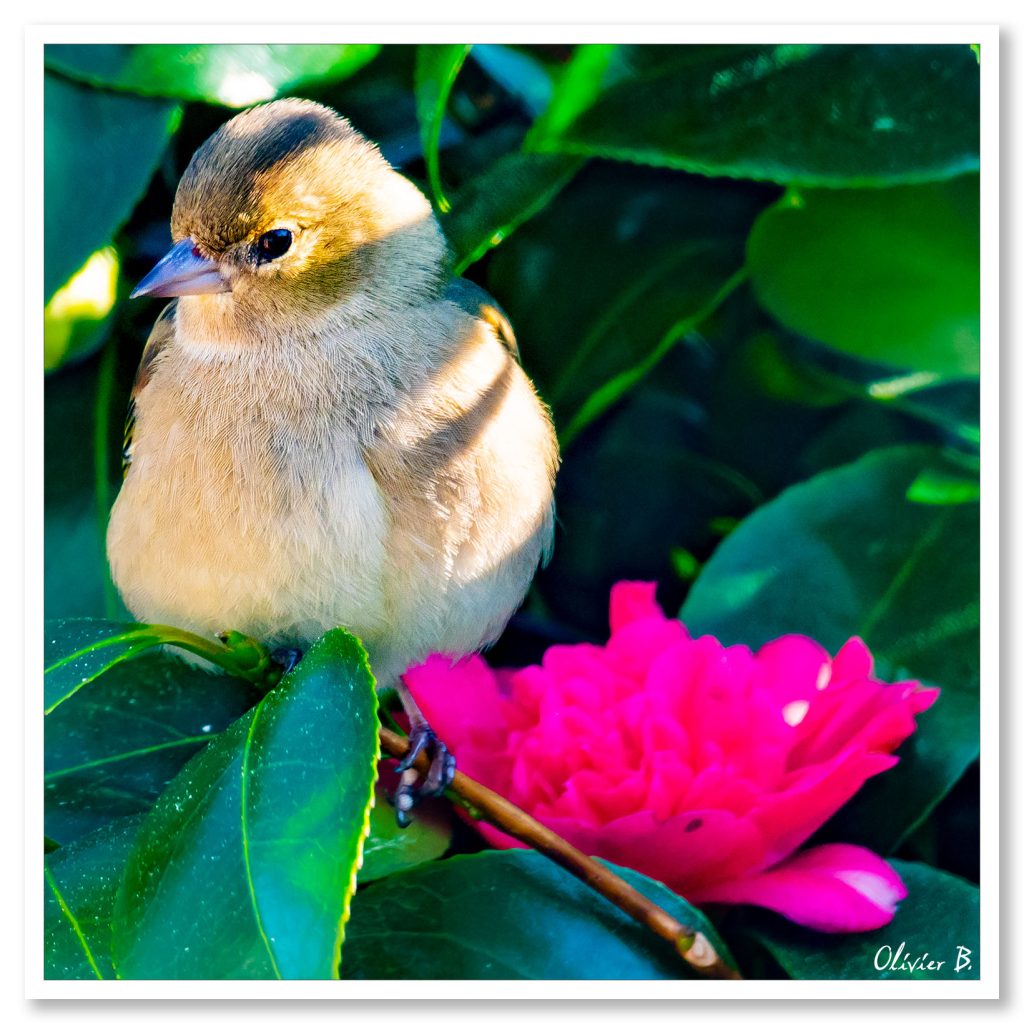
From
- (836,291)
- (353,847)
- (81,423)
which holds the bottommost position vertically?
(353,847)

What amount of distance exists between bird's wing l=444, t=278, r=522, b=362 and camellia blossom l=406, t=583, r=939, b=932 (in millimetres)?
297

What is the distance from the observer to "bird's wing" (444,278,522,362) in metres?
1.04

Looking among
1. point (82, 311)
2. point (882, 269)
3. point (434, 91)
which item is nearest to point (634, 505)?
point (882, 269)

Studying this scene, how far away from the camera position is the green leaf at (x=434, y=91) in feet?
3.38

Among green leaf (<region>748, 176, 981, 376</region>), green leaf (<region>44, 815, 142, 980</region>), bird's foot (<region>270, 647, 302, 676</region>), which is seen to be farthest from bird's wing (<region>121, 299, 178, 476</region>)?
green leaf (<region>748, 176, 981, 376</region>)

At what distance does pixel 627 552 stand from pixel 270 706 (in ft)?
1.34

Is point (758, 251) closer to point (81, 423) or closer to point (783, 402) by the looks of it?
point (783, 402)

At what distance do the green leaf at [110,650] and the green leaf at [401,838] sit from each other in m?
0.17

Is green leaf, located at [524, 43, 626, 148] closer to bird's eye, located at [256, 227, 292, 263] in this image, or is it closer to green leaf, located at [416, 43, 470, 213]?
green leaf, located at [416, 43, 470, 213]

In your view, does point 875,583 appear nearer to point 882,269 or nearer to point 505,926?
point 882,269

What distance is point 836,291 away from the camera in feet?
3.57

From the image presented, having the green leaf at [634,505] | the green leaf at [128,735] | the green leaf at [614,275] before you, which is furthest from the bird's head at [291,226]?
the green leaf at [128,735]

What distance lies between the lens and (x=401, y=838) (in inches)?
39.5
